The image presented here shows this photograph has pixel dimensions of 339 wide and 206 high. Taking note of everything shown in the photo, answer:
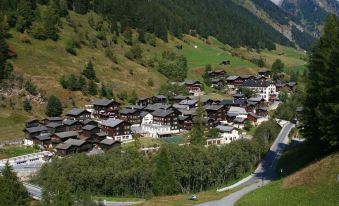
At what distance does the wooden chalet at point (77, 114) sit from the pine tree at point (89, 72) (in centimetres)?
2171

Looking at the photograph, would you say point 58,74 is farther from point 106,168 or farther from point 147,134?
point 106,168

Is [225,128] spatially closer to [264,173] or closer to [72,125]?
[264,173]

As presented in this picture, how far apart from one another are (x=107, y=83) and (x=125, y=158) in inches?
2189

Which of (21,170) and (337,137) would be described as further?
(21,170)

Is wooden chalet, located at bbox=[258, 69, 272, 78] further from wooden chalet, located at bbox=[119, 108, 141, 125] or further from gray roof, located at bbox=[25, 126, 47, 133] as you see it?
gray roof, located at bbox=[25, 126, 47, 133]

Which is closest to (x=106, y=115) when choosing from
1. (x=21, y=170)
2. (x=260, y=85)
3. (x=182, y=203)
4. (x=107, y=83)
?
(x=107, y=83)

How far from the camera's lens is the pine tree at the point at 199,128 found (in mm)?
79438

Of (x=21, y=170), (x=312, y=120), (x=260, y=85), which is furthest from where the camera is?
(x=260, y=85)

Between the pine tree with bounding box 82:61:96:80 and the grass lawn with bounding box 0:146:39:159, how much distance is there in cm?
3914

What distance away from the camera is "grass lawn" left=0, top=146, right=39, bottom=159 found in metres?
77.1

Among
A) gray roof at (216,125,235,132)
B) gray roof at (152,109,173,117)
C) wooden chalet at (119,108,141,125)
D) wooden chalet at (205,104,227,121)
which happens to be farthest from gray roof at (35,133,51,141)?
wooden chalet at (205,104,227,121)

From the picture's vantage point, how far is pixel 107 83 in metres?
119

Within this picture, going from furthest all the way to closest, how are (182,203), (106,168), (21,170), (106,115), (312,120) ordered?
(106,115) → (21,170) → (106,168) → (312,120) → (182,203)

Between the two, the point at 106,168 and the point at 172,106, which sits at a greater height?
the point at 172,106
